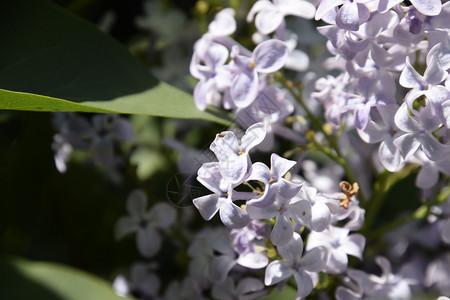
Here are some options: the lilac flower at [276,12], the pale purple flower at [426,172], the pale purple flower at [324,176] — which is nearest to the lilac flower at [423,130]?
the pale purple flower at [426,172]

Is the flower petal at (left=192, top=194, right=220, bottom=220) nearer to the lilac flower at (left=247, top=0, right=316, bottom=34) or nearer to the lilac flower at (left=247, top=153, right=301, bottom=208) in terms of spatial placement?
the lilac flower at (left=247, top=153, right=301, bottom=208)

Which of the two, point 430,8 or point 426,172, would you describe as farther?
point 426,172

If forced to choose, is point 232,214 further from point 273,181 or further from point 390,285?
point 390,285

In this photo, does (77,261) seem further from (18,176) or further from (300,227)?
(300,227)

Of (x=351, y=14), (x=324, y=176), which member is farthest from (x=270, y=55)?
(x=324, y=176)

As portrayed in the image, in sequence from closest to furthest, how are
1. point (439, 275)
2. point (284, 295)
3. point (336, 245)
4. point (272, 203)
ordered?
point (272, 203)
point (336, 245)
point (284, 295)
point (439, 275)

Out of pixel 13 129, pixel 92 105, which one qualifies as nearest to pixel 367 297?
pixel 92 105

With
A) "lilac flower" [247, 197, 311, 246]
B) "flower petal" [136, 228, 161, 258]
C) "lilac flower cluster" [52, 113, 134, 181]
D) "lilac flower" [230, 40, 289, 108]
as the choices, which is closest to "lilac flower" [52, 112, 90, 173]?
"lilac flower cluster" [52, 113, 134, 181]
